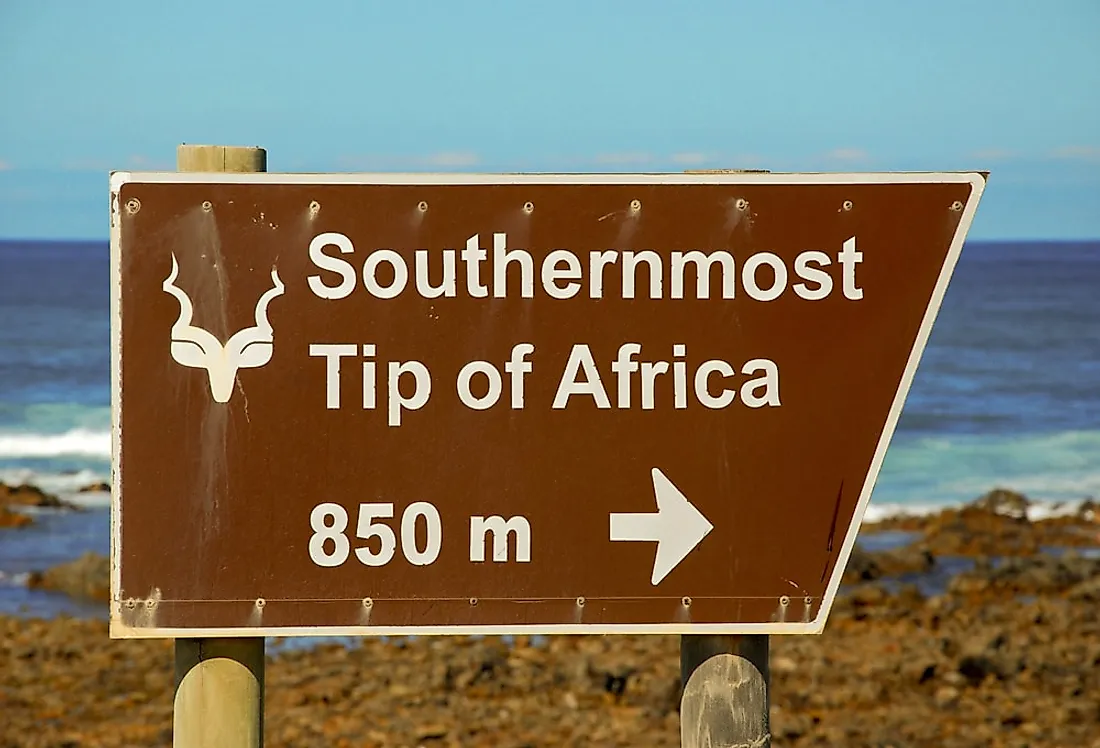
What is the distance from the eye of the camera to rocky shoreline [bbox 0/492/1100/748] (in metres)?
8.42

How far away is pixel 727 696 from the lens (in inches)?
109

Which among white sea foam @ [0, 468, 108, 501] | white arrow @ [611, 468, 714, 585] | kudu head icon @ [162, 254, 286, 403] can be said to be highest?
kudu head icon @ [162, 254, 286, 403]

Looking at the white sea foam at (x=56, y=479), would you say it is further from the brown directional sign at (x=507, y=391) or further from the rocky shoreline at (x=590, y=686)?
the brown directional sign at (x=507, y=391)

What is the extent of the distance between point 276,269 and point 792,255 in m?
1.00

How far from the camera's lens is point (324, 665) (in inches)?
398

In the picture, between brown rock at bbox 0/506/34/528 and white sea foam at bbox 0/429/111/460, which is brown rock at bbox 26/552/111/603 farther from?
white sea foam at bbox 0/429/111/460

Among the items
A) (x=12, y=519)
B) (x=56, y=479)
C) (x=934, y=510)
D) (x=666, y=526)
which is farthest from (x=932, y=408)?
(x=666, y=526)

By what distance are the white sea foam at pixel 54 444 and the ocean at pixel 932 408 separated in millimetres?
49

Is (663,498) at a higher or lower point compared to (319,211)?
lower

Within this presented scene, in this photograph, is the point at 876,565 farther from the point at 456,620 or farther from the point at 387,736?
the point at 456,620

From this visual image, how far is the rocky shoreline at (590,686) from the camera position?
8422 millimetres

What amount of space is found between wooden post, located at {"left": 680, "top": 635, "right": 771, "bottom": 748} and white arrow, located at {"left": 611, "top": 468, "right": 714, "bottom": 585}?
20 centimetres

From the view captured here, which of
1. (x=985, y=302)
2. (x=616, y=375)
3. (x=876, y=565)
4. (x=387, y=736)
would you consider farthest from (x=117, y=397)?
(x=985, y=302)

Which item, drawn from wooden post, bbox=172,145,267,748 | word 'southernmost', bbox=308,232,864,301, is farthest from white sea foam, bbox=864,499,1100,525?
wooden post, bbox=172,145,267,748
